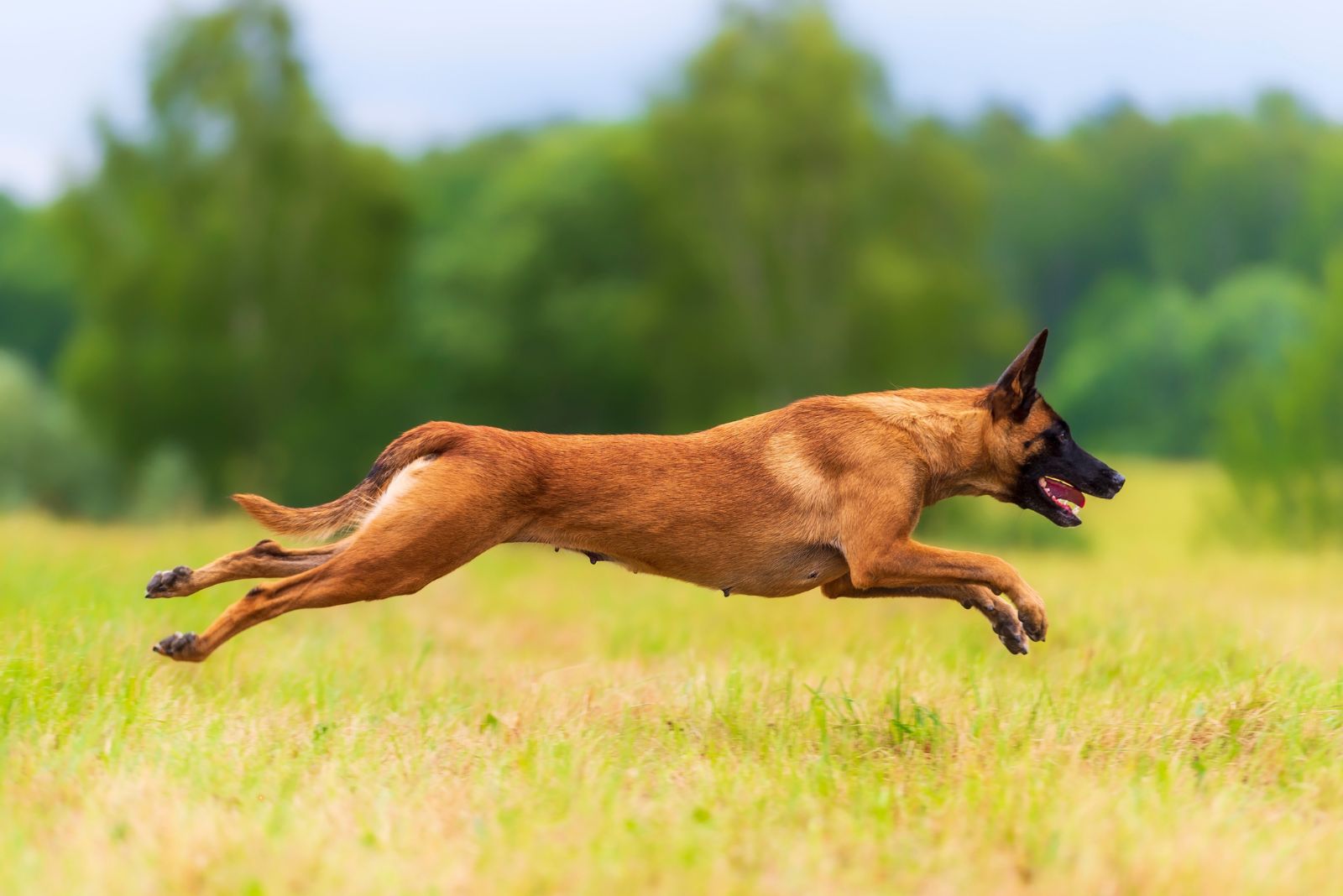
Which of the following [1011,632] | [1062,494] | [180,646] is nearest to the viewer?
[180,646]

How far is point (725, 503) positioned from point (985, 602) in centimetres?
145

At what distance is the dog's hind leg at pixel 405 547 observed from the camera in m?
6.41

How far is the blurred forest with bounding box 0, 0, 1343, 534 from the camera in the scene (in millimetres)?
29922

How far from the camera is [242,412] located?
104ft

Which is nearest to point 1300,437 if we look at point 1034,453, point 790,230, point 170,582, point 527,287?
point 790,230

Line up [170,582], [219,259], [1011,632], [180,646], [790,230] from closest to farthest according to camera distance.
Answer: [180,646], [170,582], [1011,632], [790,230], [219,259]

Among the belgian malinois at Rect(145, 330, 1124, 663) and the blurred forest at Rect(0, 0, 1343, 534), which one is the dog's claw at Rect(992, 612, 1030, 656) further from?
the blurred forest at Rect(0, 0, 1343, 534)

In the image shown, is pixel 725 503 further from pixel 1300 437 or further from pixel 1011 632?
pixel 1300 437

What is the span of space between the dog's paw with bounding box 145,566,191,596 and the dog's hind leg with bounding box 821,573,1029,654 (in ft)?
10.9

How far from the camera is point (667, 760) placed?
6.03 metres

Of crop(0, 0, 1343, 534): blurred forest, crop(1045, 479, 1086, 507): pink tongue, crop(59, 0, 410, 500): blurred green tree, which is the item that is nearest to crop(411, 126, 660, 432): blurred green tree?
crop(0, 0, 1343, 534): blurred forest

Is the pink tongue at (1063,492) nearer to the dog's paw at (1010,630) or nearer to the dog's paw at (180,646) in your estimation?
the dog's paw at (1010,630)

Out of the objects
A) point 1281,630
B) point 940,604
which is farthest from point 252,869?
point 940,604

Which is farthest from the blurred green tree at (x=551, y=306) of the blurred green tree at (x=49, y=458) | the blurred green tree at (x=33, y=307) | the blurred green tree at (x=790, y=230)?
the blurred green tree at (x=33, y=307)
